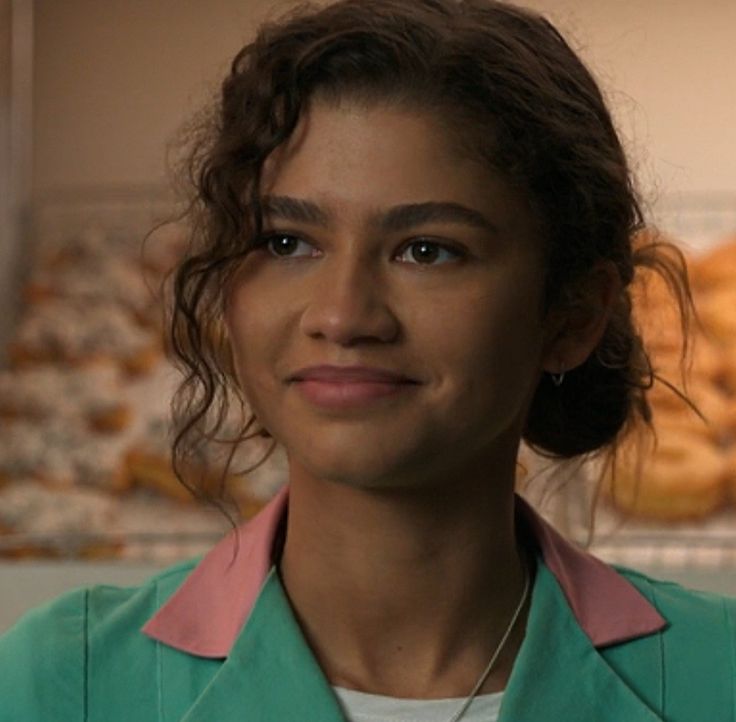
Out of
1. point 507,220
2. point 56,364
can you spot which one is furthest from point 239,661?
point 56,364

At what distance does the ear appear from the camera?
1.08 meters

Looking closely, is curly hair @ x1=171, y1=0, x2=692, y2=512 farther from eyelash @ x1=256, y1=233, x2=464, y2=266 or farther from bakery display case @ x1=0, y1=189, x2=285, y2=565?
bakery display case @ x1=0, y1=189, x2=285, y2=565

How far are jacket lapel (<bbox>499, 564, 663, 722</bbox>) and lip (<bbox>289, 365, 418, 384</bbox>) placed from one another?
186mm

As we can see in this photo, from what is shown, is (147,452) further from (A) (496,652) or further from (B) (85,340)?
(A) (496,652)

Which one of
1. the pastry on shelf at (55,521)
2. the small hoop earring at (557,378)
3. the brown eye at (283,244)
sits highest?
the brown eye at (283,244)

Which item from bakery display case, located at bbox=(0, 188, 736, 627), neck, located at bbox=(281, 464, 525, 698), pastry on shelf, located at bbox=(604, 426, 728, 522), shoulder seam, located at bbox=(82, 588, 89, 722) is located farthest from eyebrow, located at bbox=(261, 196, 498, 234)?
pastry on shelf, located at bbox=(604, 426, 728, 522)

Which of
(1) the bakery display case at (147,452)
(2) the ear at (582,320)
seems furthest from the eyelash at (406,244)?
(1) the bakery display case at (147,452)

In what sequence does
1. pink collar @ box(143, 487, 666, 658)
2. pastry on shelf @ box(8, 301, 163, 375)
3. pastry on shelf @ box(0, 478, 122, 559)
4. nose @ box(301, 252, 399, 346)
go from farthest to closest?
pastry on shelf @ box(8, 301, 163, 375) → pastry on shelf @ box(0, 478, 122, 559) → pink collar @ box(143, 487, 666, 658) → nose @ box(301, 252, 399, 346)

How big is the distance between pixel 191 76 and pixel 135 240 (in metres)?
0.15

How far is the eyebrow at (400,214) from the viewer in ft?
3.20

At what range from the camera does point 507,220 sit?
102 centimetres

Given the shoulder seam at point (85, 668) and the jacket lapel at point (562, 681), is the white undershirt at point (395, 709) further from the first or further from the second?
the shoulder seam at point (85, 668)

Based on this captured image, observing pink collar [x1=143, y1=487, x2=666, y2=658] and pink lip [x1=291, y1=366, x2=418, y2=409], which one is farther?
pink collar [x1=143, y1=487, x2=666, y2=658]

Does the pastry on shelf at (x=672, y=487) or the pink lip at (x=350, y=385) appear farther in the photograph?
the pastry on shelf at (x=672, y=487)
